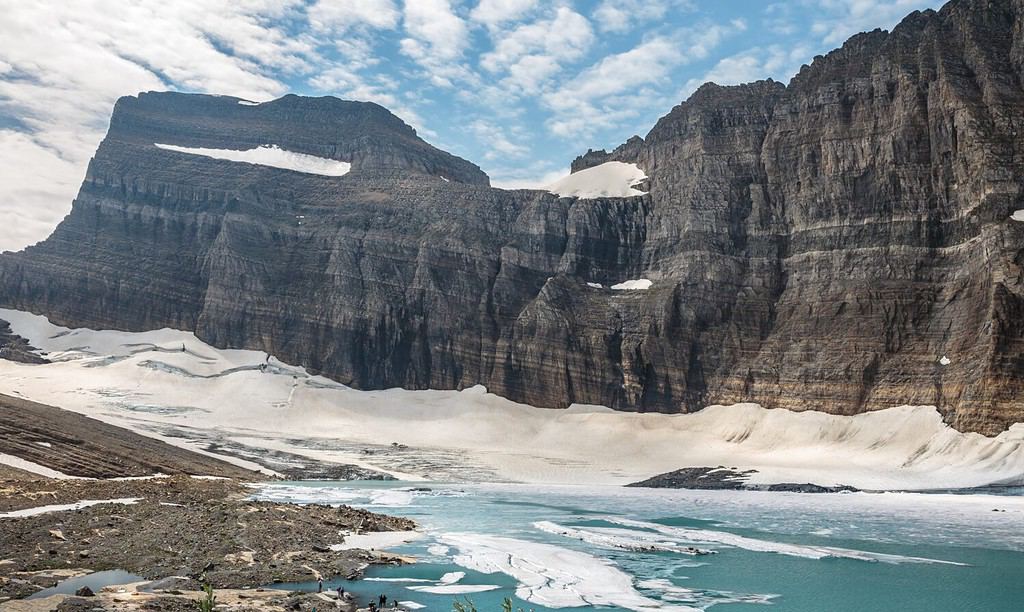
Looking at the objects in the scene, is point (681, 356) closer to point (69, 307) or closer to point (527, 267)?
point (527, 267)

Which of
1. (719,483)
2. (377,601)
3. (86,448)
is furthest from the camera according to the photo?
(719,483)

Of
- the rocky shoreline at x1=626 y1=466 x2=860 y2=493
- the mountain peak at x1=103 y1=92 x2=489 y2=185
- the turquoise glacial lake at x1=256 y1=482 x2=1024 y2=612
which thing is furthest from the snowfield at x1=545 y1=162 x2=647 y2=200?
the turquoise glacial lake at x1=256 y1=482 x2=1024 y2=612

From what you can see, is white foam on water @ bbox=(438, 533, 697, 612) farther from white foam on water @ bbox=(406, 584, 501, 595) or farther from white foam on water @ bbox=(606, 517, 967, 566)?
white foam on water @ bbox=(606, 517, 967, 566)

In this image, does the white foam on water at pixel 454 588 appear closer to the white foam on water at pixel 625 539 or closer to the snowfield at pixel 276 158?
the white foam on water at pixel 625 539

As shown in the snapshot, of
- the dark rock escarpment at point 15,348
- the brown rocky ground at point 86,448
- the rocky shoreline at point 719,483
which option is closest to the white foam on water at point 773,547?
the rocky shoreline at point 719,483

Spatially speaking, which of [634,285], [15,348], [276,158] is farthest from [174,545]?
[276,158]

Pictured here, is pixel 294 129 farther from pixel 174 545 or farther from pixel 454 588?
pixel 454 588
